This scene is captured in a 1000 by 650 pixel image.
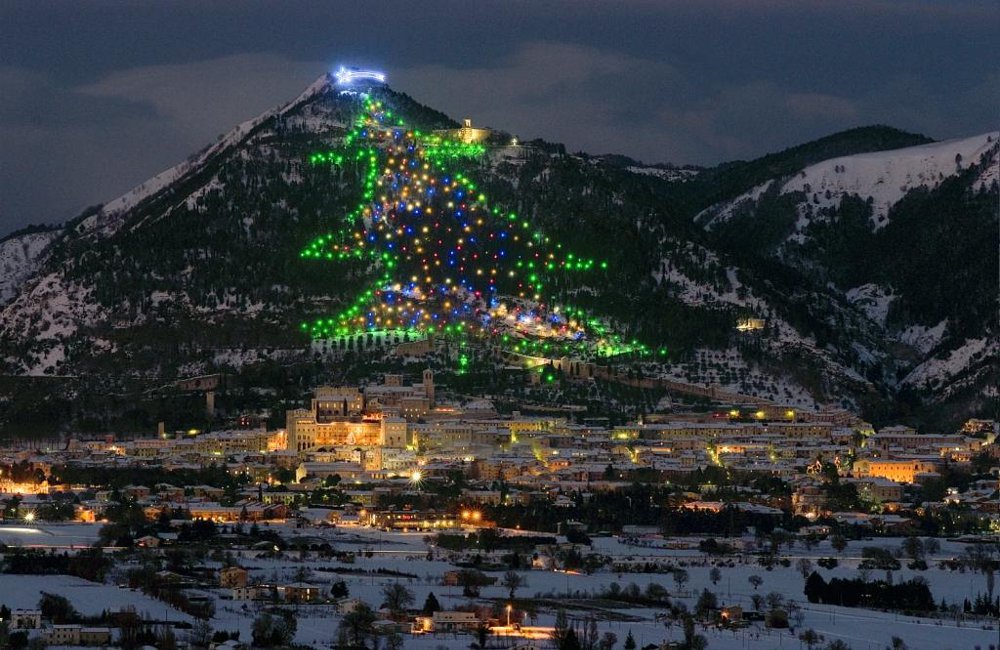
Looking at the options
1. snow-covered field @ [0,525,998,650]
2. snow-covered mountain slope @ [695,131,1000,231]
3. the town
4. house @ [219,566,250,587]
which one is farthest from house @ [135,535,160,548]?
snow-covered mountain slope @ [695,131,1000,231]

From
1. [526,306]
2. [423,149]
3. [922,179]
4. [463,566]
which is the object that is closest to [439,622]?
[463,566]

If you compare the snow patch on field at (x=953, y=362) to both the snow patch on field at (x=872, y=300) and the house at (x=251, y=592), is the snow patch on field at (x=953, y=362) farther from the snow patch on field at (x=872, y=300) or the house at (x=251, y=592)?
the house at (x=251, y=592)

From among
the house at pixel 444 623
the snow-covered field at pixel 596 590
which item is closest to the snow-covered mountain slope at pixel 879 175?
the snow-covered field at pixel 596 590

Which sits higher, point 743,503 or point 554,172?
point 554,172

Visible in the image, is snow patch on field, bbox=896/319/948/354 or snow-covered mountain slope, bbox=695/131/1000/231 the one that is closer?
snow patch on field, bbox=896/319/948/354

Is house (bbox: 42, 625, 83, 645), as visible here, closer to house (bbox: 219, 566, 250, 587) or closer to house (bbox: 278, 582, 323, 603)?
house (bbox: 278, 582, 323, 603)

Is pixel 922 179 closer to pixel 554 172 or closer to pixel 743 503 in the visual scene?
pixel 554 172
